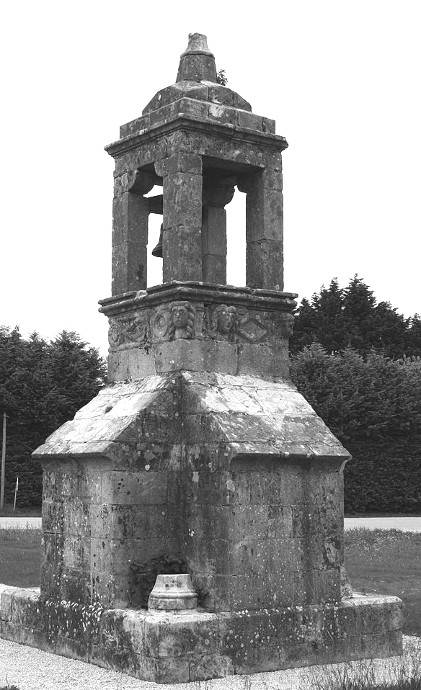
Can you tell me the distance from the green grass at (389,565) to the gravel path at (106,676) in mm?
2425

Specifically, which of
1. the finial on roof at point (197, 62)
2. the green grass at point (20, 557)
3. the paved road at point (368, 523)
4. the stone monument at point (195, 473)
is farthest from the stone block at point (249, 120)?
the paved road at point (368, 523)

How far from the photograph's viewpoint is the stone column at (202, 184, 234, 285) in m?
10.5

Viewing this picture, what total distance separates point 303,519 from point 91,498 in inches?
70.2

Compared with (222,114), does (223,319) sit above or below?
below

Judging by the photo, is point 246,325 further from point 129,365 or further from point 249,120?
point 249,120

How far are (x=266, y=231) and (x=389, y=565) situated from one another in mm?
8384

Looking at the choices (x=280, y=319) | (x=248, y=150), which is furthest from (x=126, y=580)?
(x=248, y=150)

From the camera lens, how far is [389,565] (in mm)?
16766

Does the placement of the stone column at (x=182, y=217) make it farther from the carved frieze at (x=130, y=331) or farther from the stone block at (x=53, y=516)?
the stone block at (x=53, y=516)

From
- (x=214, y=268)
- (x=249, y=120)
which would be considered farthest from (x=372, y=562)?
(x=249, y=120)

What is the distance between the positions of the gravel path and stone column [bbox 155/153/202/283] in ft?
10.9

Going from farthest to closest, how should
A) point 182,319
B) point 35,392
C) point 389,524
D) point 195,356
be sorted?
point 35,392 → point 389,524 → point 195,356 → point 182,319

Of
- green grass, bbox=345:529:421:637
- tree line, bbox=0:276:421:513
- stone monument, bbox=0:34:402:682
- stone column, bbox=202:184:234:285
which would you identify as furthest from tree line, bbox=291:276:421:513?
stone monument, bbox=0:34:402:682

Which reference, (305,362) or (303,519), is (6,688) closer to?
(303,519)
